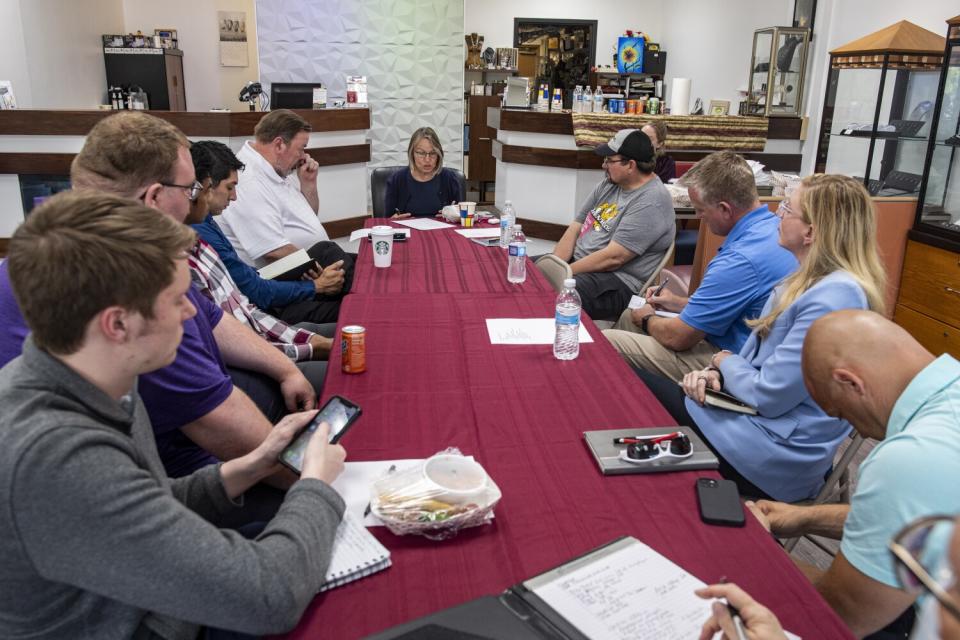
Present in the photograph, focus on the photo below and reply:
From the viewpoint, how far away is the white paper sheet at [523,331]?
2250 millimetres

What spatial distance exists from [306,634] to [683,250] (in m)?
4.50

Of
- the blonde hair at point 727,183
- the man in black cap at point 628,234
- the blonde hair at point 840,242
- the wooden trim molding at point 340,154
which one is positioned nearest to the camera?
the blonde hair at point 840,242

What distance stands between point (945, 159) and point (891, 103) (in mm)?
721

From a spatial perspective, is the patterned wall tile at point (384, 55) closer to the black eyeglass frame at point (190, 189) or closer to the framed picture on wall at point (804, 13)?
the framed picture on wall at point (804, 13)

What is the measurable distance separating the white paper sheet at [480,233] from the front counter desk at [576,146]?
2.30 m

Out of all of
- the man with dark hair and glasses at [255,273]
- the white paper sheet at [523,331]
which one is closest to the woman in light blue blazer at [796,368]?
the white paper sheet at [523,331]

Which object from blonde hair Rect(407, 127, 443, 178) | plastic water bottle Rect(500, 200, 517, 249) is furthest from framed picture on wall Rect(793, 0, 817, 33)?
plastic water bottle Rect(500, 200, 517, 249)

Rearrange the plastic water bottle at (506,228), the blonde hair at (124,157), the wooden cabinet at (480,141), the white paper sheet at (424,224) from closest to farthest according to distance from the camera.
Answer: the blonde hair at (124,157) < the plastic water bottle at (506,228) < the white paper sheet at (424,224) < the wooden cabinet at (480,141)

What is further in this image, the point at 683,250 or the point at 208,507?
the point at 683,250

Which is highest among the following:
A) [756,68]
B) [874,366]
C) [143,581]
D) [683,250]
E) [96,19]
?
[96,19]

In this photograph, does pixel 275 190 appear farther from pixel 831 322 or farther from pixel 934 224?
pixel 934 224

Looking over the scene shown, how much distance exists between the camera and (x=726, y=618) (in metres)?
0.97

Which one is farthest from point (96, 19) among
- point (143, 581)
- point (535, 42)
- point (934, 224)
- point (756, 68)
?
point (143, 581)

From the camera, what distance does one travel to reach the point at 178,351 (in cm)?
153
